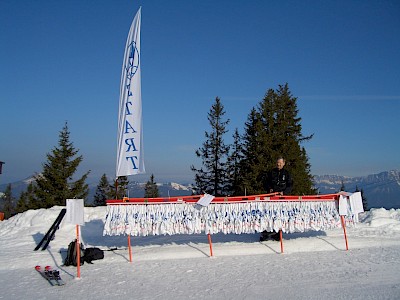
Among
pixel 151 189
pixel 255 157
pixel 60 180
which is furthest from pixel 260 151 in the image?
pixel 151 189

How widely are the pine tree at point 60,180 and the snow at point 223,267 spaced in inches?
845

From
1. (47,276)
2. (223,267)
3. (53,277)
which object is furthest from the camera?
(223,267)

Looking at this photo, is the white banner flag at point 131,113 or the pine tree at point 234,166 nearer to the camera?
the white banner flag at point 131,113

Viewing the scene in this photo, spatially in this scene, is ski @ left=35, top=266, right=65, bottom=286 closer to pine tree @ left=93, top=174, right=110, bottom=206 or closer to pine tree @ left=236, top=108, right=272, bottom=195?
pine tree @ left=236, top=108, right=272, bottom=195

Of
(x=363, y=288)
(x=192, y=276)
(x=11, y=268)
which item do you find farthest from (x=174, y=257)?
(x=363, y=288)

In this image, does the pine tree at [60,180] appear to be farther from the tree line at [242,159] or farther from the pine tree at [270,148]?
the pine tree at [270,148]

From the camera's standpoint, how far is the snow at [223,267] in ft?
17.0

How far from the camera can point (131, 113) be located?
8430 mm

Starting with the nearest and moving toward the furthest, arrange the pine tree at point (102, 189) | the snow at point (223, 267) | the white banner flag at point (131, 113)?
the snow at point (223, 267) < the white banner flag at point (131, 113) < the pine tree at point (102, 189)

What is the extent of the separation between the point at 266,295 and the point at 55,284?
372 centimetres

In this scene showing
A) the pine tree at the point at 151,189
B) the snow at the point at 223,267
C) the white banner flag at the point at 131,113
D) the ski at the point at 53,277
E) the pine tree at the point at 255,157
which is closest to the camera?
the snow at the point at 223,267

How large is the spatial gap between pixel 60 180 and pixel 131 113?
25.3 metres

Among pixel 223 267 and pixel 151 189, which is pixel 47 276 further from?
pixel 151 189

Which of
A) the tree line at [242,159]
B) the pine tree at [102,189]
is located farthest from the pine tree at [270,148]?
the pine tree at [102,189]
